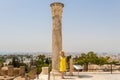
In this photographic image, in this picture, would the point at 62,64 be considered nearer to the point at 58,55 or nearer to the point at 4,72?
the point at 58,55

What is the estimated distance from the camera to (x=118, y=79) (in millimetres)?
11297

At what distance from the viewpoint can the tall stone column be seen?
12633mm

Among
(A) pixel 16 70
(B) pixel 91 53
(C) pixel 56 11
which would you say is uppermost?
(C) pixel 56 11

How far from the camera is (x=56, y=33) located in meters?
12.7

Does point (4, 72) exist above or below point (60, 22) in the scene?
below

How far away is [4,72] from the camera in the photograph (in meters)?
28.1

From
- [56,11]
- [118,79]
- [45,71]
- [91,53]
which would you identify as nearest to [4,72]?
[91,53]

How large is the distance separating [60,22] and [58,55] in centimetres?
191

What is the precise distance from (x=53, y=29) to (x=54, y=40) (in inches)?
25.3

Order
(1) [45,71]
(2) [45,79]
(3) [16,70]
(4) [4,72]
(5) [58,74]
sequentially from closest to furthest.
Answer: (2) [45,79]
(5) [58,74]
(1) [45,71]
(4) [4,72]
(3) [16,70]

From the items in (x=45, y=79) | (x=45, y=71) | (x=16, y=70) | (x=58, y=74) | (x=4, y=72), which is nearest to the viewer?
(x=45, y=79)

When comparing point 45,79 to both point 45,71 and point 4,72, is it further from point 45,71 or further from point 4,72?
point 4,72

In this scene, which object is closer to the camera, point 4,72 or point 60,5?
point 60,5

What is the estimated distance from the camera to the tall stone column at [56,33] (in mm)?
12633
